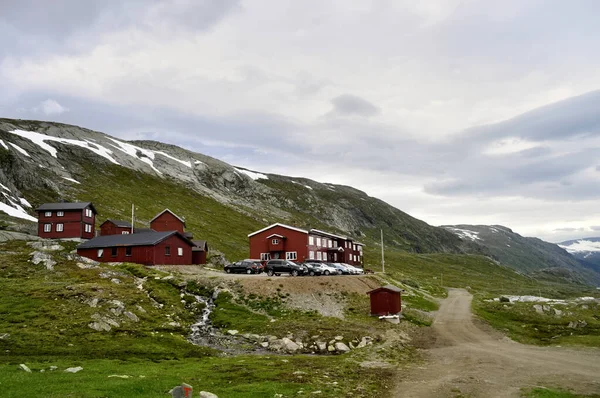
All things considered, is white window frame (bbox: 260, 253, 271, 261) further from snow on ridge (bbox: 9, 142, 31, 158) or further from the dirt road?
snow on ridge (bbox: 9, 142, 31, 158)

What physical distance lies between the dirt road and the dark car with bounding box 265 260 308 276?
88.8 ft

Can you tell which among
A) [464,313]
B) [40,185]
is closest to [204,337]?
[464,313]

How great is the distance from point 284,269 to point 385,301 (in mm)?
23377

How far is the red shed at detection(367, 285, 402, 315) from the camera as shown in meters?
51.6

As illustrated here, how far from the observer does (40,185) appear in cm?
13025

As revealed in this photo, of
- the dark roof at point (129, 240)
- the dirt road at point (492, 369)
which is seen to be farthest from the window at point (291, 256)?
the dirt road at point (492, 369)

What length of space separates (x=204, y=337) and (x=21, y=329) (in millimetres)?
15537

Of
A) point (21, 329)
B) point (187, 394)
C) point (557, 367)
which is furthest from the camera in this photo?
point (21, 329)

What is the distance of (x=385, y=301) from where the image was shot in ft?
170

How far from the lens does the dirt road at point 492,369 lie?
88.4ft

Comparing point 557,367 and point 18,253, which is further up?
point 18,253

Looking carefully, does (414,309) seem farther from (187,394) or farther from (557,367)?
(187,394)

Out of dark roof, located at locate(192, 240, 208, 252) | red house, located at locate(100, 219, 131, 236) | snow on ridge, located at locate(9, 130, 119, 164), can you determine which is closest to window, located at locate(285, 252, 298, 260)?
dark roof, located at locate(192, 240, 208, 252)

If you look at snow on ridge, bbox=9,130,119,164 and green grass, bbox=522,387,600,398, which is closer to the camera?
green grass, bbox=522,387,600,398
